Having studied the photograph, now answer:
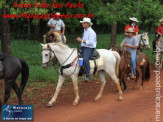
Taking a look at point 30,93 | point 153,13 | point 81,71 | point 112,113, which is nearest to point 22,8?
point 30,93

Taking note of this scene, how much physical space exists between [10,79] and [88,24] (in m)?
2.77

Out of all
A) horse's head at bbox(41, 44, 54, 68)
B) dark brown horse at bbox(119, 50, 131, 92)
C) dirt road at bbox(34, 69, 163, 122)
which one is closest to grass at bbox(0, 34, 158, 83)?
dirt road at bbox(34, 69, 163, 122)

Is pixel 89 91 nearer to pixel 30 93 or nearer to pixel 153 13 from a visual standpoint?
pixel 30 93

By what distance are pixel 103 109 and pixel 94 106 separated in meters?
0.37

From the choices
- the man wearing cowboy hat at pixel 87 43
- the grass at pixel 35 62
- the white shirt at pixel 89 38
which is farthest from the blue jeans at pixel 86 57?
the grass at pixel 35 62

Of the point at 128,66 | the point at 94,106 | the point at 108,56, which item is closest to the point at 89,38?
the point at 108,56

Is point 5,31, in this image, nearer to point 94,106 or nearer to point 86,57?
point 86,57

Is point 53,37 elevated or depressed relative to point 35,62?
elevated

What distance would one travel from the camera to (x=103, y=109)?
8109mm

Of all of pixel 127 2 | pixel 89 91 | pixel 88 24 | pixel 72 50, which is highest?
pixel 127 2

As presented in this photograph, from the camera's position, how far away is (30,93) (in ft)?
32.4

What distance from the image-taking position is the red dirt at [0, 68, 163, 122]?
289 inches

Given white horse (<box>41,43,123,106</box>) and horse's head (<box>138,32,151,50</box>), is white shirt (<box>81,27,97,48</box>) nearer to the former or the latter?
white horse (<box>41,43,123,106</box>)

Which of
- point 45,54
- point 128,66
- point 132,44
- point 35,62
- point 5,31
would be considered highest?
point 5,31
